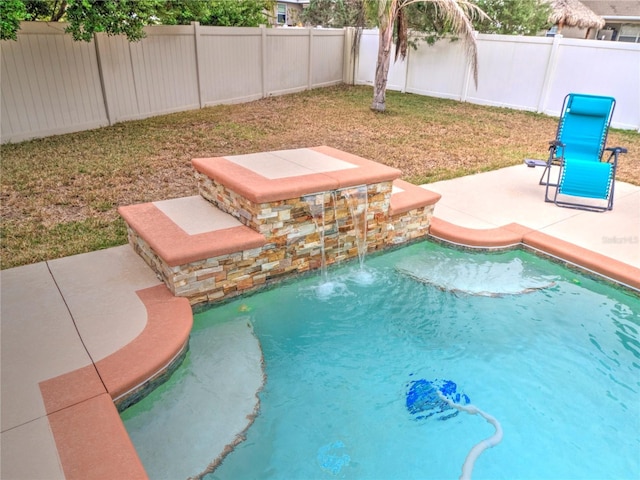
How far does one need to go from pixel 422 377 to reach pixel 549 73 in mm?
10485

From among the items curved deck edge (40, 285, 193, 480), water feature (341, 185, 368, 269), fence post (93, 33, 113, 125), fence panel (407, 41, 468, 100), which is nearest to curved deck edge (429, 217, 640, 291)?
water feature (341, 185, 368, 269)

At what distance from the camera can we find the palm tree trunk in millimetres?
9712

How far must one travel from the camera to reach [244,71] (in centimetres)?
1119

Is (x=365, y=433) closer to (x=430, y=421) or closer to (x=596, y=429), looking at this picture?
(x=430, y=421)

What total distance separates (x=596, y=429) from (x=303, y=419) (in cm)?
179

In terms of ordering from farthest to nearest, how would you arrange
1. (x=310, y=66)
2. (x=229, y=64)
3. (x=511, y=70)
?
(x=310, y=66), (x=511, y=70), (x=229, y=64)

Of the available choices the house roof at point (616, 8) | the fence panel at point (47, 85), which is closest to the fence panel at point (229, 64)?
the fence panel at point (47, 85)

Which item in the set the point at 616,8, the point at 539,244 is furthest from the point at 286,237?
the point at 616,8

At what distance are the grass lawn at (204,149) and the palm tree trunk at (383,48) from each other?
1.23ft

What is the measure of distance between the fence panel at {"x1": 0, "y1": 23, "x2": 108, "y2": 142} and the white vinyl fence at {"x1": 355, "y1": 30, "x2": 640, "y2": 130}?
8857 millimetres

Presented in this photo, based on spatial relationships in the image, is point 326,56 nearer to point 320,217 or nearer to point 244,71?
point 244,71

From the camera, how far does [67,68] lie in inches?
305

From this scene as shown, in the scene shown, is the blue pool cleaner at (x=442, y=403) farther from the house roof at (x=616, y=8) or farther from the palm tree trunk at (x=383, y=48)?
the house roof at (x=616, y=8)

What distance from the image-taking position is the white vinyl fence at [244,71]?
24.5 feet
